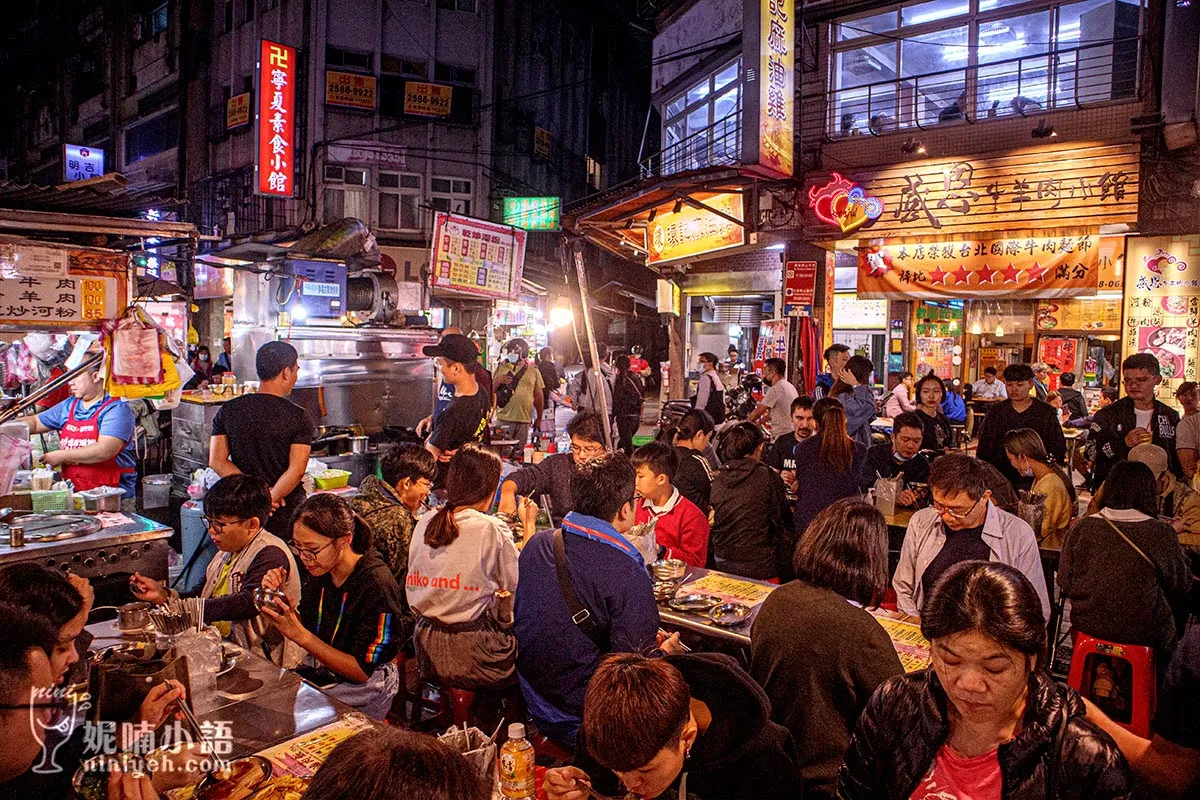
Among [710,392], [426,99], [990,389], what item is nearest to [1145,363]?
[710,392]

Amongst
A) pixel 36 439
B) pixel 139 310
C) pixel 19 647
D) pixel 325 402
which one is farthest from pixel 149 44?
pixel 19 647

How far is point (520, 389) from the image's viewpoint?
13.2 metres

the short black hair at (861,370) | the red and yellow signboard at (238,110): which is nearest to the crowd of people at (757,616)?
the short black hair at (861,370)

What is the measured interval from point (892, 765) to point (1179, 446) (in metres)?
6.53

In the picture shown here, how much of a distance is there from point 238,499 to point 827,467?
176 inches

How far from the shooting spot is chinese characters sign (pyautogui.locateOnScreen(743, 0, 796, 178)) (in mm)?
11438

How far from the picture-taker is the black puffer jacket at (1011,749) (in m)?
1.97

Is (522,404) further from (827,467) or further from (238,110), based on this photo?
(238,110)

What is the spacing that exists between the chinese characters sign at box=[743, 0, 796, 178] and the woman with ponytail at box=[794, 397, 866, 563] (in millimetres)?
6747

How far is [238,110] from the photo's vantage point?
23.3 metres

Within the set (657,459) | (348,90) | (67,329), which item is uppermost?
(348,90)

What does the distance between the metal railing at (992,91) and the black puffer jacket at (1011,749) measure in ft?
36.9

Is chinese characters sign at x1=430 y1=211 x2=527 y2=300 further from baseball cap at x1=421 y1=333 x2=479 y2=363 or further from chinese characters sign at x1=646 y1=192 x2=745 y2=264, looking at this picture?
baseball cap at x1=421 y1=333 x2=479 y2=363

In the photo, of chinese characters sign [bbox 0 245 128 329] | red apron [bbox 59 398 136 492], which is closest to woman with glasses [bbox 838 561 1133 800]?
chinese characters sign [bbox 0 245 128 329]
